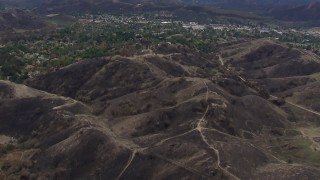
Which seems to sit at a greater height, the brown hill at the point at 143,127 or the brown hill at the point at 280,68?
the brown hill at the point at 143,127

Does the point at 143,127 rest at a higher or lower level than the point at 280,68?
higher

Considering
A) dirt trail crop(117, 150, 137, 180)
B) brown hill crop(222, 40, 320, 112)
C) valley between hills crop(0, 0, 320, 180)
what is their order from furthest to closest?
brown hill crop(222, 40, 320, 112) < valley between hills crop(0, 0, 320, 180) < dirt trail crop(117, 150, 137, 180)

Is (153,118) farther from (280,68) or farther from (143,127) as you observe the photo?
(280,68)

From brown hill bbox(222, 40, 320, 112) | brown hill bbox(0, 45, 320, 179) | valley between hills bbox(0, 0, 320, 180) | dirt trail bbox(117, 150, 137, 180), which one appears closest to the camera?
dirt trail bbox(117, 150, 137, 180)

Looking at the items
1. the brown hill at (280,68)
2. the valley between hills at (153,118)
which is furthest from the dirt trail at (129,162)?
the brown hill at (280,68)

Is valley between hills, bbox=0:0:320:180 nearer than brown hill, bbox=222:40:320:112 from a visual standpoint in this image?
Yes

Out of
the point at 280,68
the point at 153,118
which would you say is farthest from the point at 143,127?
the point at 280,68

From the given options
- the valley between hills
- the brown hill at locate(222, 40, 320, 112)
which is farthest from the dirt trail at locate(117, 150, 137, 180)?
the brown hill at locate(222, 40, 320, 112)

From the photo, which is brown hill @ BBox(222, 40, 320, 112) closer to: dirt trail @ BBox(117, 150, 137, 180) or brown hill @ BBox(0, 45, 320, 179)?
brown hill @ BBox(0, 45, 320, 179)

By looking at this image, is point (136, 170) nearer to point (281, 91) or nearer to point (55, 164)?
point (55, 164)

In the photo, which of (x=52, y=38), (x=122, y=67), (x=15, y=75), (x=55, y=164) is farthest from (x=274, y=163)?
(x=52, y=38)

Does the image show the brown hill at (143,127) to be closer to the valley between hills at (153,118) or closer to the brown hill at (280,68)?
the valley between hills at (153,118)

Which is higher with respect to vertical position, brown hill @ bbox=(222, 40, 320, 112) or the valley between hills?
the valley between hills

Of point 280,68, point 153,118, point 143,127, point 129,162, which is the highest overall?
point 153,118
